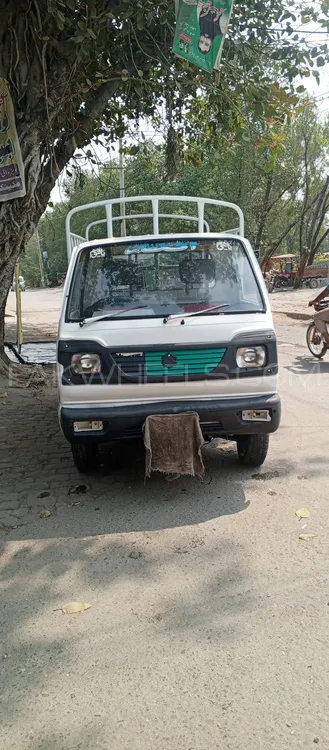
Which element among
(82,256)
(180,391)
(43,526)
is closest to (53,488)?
(43,526)

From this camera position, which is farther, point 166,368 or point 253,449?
point 253,449

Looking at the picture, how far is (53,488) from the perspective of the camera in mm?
4406

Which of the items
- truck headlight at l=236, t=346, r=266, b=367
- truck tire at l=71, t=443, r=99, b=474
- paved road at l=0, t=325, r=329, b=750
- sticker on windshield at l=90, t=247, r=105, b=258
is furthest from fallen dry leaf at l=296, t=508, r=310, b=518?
sticker on windshield at l=90, t=247, r=105, b=258

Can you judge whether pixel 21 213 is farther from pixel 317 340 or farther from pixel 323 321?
pixel 317 340

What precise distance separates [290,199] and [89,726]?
32.8m

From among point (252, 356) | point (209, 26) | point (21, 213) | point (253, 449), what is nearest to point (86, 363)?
point (252, 356)

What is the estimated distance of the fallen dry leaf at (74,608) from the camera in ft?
9.15

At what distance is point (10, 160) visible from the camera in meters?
6.81

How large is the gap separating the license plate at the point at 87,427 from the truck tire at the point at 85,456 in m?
0.33

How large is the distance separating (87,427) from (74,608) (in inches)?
55.8

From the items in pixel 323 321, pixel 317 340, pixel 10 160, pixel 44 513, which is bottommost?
pixel 317 340

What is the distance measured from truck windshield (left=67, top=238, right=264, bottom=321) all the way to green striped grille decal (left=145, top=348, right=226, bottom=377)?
41 centimetres

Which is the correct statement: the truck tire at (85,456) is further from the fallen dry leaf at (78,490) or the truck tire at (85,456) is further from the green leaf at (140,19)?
the green leaf at (140,19)

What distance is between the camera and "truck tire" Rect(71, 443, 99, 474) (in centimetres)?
441
